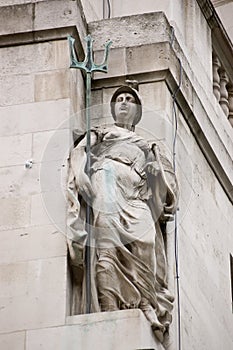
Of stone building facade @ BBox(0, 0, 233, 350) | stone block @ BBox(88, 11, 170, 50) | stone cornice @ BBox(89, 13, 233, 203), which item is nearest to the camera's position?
stone building facade @ BBox(0, 0, 233, 350)

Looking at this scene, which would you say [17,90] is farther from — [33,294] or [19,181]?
[33,294]

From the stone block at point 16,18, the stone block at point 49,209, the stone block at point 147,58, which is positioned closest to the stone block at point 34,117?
the stone block at point 49,209

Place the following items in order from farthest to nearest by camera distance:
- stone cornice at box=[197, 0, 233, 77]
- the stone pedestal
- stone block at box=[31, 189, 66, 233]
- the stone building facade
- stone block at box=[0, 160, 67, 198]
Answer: stone cornice at box=[197, 0, 233, 77]
stone block at box=[0, 160, 67, 198]
stone block at box=[31, 189, 66, 233]
the stone building facade
the stone pedestal

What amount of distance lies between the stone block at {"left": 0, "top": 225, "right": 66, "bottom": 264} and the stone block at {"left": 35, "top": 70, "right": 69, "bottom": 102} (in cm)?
143

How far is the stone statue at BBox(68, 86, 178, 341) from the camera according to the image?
16.1 m

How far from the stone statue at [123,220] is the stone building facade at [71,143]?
18 centimetres

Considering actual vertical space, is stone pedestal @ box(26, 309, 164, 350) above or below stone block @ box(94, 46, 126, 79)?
below

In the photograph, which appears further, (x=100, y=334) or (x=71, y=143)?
(x=71, y=143)

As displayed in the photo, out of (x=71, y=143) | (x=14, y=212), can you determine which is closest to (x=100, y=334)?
(x=14, y=212)

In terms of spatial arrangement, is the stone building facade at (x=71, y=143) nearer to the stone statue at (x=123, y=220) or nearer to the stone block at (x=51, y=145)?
the stone block at (x=51, y=145)

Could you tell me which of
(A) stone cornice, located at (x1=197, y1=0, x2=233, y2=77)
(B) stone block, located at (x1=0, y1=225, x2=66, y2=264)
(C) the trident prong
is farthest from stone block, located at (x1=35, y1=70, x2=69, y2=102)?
(A) stone cornice, located at (x1=197, y1=0, x2=233, y2=77)

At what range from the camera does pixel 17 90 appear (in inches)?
687

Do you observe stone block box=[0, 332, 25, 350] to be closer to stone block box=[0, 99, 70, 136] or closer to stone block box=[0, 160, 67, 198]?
stone block box=[0, 160, 67, 198]

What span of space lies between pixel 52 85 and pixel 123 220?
5.69ft
